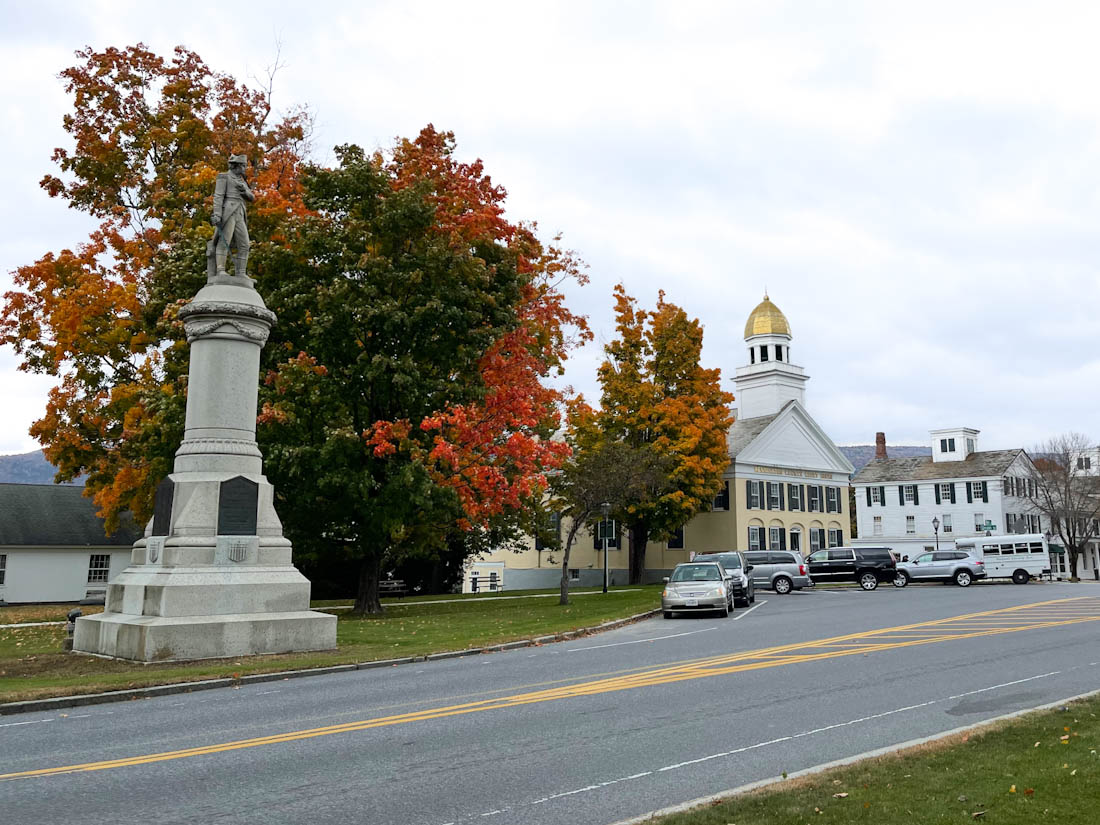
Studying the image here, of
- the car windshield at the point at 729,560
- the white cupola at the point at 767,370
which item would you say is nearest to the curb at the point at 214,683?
the car windshield at the point at 729,560

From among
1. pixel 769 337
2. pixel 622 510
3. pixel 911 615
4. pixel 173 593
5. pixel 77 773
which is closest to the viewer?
pixel 77 773

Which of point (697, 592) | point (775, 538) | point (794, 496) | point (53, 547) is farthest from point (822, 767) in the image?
point (794, 496)

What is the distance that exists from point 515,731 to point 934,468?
243 feet

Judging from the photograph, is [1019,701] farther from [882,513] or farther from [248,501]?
[882,513]

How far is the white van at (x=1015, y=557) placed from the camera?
148 ft

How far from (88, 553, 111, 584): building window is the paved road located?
34521 millimetres

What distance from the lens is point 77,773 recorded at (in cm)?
789

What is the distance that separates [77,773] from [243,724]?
2.37 metres

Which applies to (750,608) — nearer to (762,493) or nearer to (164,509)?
(164,509)

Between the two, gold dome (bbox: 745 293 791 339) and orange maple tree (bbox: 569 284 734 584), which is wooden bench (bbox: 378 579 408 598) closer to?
orange maple tree (bbox: 569 284 734 584)

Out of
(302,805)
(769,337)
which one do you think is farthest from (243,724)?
(769,337)

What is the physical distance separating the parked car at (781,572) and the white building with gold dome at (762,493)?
12.9 metres

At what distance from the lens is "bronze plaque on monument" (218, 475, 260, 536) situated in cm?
1711

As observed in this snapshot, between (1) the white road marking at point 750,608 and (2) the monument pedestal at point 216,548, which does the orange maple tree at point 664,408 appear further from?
(2) the monument pedestal at point 216,548
